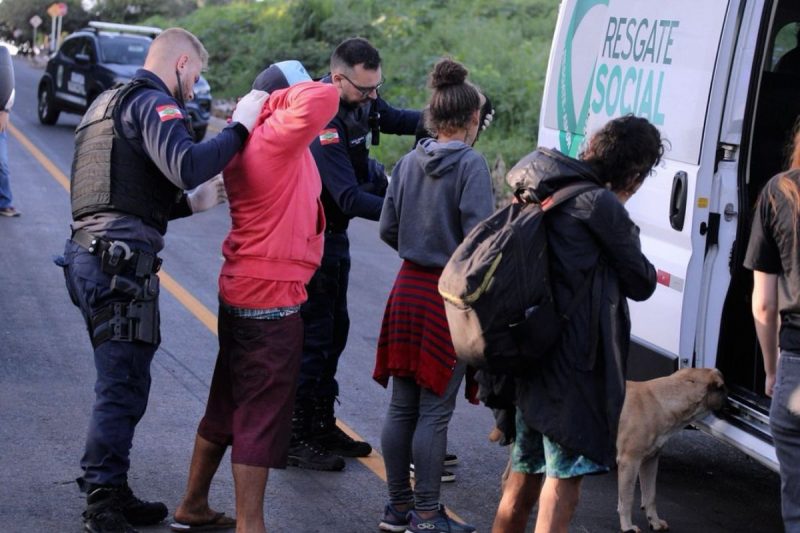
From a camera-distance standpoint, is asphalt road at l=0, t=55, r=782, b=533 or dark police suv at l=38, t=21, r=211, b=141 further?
dark police suv at l=38, t=21, r=211, b=141

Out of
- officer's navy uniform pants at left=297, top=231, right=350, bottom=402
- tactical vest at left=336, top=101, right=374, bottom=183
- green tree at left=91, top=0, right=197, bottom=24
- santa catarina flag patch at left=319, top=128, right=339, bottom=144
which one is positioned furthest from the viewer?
green tree at left=91, top=0, right=197, bottom=24

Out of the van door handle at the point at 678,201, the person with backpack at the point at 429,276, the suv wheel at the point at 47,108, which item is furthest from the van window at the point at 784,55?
A: the suv wheel at the point at 47,108

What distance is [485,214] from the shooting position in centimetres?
490

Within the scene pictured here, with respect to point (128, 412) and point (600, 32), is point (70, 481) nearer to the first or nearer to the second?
point (128, 412)

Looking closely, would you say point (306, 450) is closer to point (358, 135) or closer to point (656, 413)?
point (358, 135)

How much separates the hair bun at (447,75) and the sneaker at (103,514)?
200 cm

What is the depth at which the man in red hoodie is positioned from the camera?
4.69m

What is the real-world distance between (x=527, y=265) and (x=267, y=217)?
1.23 m

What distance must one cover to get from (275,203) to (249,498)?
1.10 meters

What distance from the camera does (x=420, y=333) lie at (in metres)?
5.08

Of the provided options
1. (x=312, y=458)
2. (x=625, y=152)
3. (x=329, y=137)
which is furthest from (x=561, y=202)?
(x=312, y=458)

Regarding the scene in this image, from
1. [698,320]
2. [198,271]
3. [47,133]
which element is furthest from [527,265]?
[47,133]

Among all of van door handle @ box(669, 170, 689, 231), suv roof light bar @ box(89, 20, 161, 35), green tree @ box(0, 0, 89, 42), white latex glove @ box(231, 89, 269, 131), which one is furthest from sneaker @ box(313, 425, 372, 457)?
green tree @ box(0, 0, 89, 42)

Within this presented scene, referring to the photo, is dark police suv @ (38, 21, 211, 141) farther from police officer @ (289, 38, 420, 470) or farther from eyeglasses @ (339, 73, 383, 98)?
eyeglasses @ (339, 73, 383, 98)
